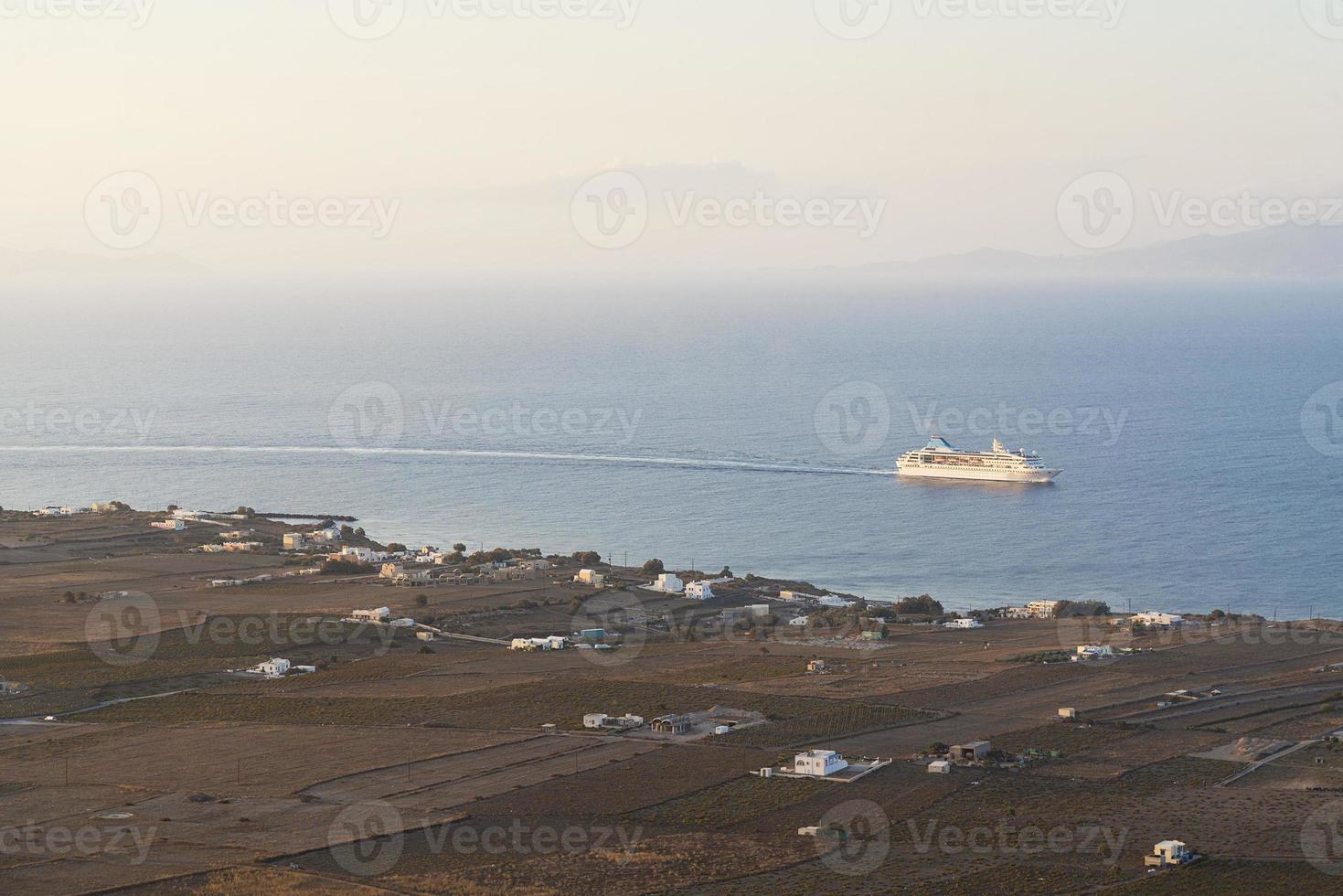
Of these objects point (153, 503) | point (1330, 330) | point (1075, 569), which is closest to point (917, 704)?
point (1075, 569)

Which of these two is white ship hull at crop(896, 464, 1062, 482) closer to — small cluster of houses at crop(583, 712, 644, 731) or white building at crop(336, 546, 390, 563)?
white building at crop(336, 546, 390, 563)

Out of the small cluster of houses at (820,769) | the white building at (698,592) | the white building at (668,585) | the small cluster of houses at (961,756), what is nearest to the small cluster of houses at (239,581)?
the white building at (668,585)

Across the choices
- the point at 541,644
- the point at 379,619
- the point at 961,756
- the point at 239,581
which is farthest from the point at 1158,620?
the point at 239,581

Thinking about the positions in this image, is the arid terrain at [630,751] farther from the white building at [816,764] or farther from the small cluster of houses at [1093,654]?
the small cluster of houses at [1093,654]

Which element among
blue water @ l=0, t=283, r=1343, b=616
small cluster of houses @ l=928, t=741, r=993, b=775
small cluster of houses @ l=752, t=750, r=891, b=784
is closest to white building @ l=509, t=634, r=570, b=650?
small cluster of houses @ l=752, t=750, r=891, b=784

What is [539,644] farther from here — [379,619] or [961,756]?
[961,756]

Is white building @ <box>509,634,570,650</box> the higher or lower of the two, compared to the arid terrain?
higher
